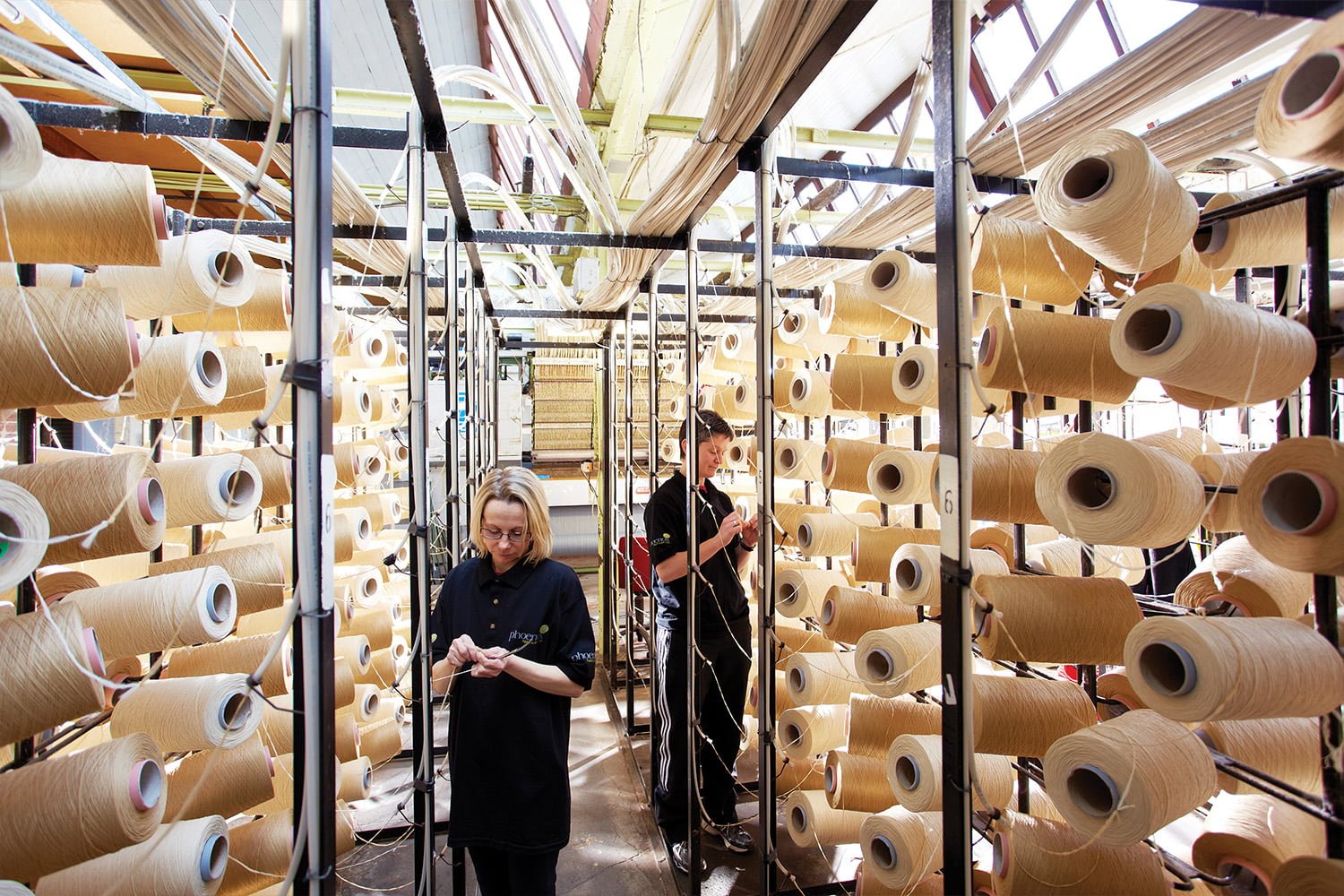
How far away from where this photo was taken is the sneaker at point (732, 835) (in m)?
2.91

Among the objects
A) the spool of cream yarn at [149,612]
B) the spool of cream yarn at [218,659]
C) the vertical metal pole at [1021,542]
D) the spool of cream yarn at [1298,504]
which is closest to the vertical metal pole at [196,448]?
the spool of cream yarn at [218,659]

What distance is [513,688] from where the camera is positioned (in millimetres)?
1772

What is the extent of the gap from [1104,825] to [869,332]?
1643mm

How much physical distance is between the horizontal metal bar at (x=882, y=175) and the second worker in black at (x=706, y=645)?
39.9 inches

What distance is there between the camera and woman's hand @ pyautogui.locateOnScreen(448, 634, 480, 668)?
1620 mm

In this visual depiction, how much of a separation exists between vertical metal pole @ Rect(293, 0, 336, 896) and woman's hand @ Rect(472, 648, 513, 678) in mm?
→ 503

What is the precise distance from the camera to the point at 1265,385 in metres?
1.19

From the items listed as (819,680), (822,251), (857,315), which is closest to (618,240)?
(822,251)

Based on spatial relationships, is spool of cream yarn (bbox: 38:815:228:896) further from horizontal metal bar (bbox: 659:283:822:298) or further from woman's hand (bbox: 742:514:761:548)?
horizontal metal bar (bbox: 659:283:822:298)

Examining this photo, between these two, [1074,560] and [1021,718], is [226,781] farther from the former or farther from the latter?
[1074,560]

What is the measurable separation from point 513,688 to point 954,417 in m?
1.28

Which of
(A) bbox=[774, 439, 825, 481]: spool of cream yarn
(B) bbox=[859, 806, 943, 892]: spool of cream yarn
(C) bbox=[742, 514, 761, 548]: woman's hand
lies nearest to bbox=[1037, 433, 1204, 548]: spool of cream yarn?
(B) bbox=[859, 806, 943, 892]: spool of cream yarn

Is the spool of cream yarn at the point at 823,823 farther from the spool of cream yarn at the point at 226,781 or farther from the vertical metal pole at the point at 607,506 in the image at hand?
the vertical metal pole at the point at 607,506

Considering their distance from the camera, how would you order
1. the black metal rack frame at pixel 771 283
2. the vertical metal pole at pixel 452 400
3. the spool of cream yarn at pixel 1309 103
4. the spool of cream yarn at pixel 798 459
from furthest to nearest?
the spool of cream yarn at pixel 798 459 < the vertical metal pole at pixel 452 400 < the black metal rack frame at pixel 771 283 < the spool of cream yarn at pixel 1309 103
